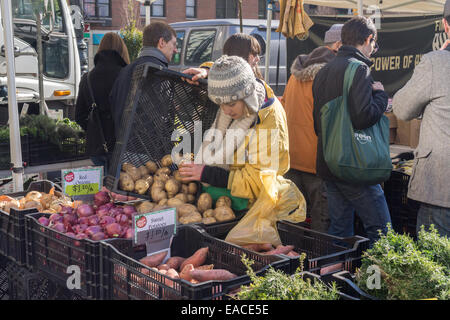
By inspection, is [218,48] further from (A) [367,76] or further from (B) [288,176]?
(A) [367,76]

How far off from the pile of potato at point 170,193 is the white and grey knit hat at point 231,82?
0.59m

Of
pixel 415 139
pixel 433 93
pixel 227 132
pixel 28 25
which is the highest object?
pixel 28 25

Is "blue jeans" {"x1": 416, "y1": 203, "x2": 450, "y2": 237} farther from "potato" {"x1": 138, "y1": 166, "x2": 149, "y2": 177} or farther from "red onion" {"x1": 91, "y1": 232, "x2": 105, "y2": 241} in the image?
"red onion" {"x1": 91, "y1": 232, "x2": 105, "y2": 241}

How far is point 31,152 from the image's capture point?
13.8 ft

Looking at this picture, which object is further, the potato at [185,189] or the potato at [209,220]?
the potato at [185,189]

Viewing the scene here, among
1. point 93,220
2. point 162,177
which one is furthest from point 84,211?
point 162,177

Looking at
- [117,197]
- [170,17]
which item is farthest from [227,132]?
[170,17]

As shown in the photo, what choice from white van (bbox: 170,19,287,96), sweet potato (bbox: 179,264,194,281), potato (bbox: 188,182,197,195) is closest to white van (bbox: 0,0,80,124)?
white van (bbox: 170,19,287,96)

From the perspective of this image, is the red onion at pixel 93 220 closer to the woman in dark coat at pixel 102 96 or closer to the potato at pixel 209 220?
the potato at pixel 209 220

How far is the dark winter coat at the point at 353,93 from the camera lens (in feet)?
9.12

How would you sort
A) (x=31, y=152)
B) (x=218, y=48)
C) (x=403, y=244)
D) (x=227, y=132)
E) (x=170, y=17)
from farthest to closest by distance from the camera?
(x=170, y=17)
(x=218, y=48)
(x=31, y=152)
(x=227, y=132)
(x=403, y=244)

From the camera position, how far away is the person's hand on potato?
2.68m

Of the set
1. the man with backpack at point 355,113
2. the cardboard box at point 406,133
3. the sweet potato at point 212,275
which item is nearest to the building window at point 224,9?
the cardboard box at point 406,133

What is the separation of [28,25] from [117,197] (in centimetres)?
488
